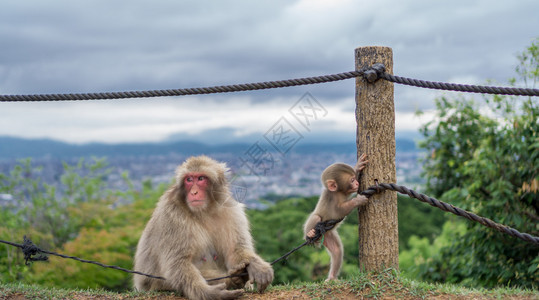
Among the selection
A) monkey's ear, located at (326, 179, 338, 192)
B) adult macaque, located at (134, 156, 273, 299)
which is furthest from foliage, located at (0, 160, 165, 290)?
monkey's ear, located at (326, 179, 338, 192)

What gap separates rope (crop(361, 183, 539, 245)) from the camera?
339 centimetres

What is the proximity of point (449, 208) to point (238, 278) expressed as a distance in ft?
5.36

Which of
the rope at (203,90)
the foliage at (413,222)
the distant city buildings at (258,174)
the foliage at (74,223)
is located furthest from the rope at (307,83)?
the foliage at (413,222)

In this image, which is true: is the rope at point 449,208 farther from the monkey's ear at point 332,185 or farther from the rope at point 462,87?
the rope at point 462,87

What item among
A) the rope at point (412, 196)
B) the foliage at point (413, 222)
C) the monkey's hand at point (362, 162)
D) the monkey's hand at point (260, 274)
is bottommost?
the foliage at point (413, 222)

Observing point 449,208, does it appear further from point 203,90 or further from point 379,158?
point 203,90

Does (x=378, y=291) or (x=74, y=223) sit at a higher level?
(x=378, y=291)

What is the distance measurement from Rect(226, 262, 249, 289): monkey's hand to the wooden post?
897mm

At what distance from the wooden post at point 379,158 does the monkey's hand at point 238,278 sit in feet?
2.94

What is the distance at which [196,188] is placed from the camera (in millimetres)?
3914

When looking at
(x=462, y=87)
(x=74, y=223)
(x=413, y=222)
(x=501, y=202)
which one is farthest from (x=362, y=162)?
(x=413, y=222)

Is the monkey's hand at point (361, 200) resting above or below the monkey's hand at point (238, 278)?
above

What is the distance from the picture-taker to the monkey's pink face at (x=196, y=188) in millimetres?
3902

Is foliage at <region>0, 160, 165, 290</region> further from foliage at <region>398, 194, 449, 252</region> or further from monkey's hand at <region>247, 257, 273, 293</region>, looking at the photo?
foliage at <region>398, 194, 449, 252</region>
